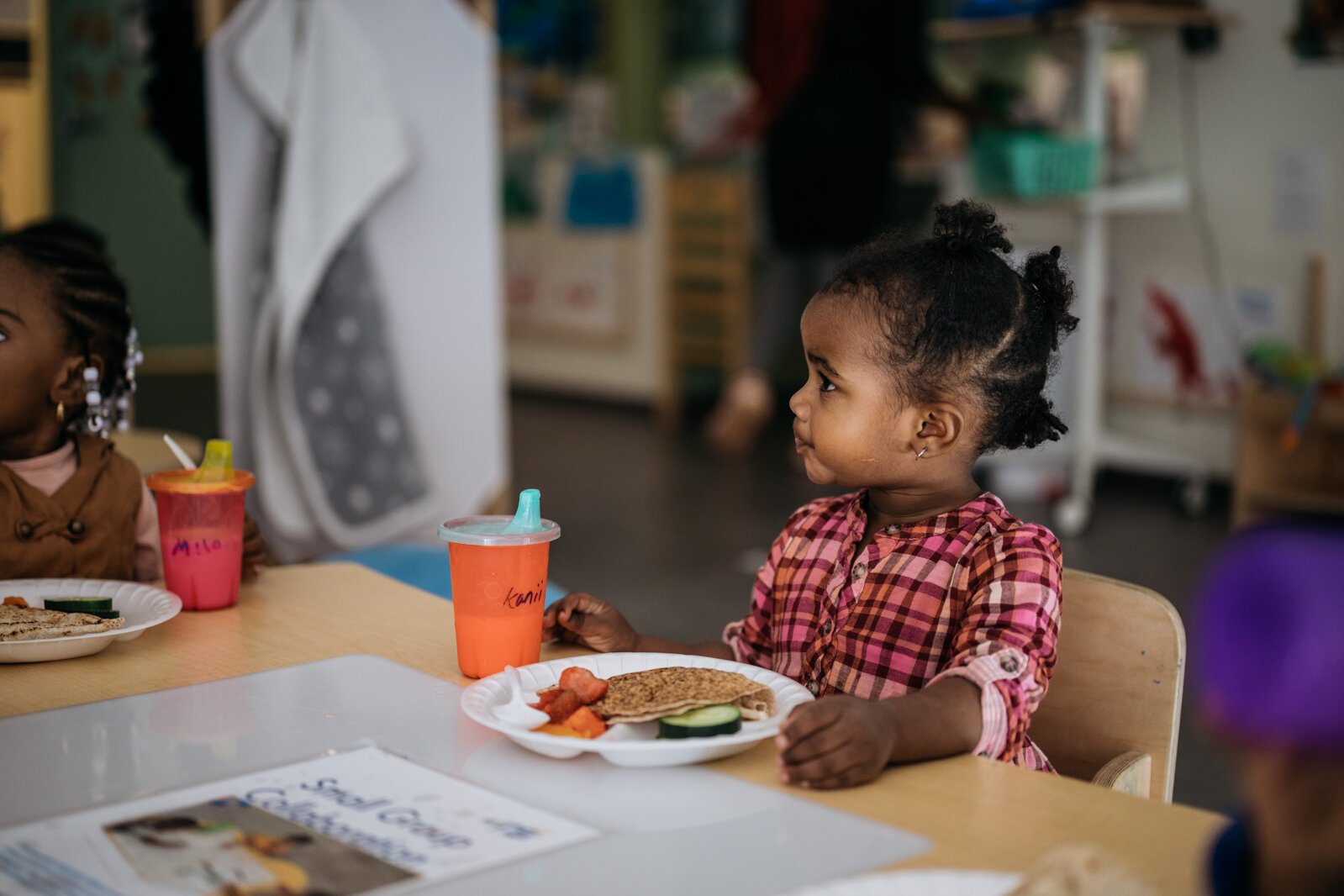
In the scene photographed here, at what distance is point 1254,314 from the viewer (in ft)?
14.7

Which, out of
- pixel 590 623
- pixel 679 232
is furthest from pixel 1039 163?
pixel 590 623

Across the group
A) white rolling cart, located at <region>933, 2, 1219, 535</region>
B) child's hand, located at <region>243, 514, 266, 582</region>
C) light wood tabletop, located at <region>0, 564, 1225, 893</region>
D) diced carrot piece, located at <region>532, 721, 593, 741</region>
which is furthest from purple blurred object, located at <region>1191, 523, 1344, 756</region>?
white rolling cart, located at <region>933, 2, 1219, 535</region>

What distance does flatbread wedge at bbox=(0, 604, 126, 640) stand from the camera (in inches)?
43.8

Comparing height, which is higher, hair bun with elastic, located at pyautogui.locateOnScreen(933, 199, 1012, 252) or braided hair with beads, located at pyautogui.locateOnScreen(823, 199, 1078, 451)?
hair bun with elastic, located at pyautogui.locateOnScreen(933, 199, 1012, 252)

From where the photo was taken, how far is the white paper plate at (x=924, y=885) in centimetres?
66

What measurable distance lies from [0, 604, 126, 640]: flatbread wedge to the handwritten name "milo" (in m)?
0.33

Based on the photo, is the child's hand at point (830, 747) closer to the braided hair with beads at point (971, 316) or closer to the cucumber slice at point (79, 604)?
the braided hair with beads at point (971, 316)

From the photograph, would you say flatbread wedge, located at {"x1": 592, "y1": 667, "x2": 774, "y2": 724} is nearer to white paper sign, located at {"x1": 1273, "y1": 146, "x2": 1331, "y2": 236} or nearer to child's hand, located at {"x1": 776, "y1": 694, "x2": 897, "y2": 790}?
child's hand, located at {"x1": 776, "y1": 694, "x2": 897, "y2": 790}

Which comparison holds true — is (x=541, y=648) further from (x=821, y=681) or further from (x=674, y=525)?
(x=674, y=525)

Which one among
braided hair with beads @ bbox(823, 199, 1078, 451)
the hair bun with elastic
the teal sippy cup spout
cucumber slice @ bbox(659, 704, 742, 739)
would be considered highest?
the hair bun with elastic

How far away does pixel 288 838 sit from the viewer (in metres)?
0.77

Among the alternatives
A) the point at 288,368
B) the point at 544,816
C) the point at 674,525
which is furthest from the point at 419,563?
the point at 674,525

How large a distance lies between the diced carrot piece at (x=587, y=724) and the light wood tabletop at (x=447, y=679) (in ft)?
0.28

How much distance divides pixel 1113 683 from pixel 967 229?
0.41m
